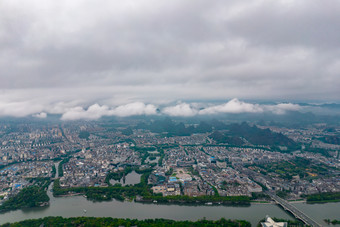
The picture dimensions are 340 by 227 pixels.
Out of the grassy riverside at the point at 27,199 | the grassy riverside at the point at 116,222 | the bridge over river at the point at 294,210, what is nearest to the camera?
the grassy riverside at the point at 116,222

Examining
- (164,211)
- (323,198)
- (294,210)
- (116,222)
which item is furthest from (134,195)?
(323,198)

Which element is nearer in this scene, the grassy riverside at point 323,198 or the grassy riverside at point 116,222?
the grassy riverside at point 116,222

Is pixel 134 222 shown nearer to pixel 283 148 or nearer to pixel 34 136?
pixel 283 148

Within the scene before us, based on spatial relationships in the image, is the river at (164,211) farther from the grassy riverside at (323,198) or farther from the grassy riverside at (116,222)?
the grassy riverside at (116,222)

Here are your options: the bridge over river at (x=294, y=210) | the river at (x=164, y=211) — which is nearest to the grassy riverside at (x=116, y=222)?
the river at (x=164, y=211)

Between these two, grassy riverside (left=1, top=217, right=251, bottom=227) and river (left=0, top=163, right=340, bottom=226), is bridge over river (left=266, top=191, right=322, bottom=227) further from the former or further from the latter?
grassy riverside (left=1, top=217, right=251, bottom=227)

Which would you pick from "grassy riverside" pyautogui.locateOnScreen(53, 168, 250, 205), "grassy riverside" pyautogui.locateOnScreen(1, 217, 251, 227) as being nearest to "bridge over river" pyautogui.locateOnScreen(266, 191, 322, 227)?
"grassy riverside" pyautogui.locateOnScreen(53, 168, 250, 205)
